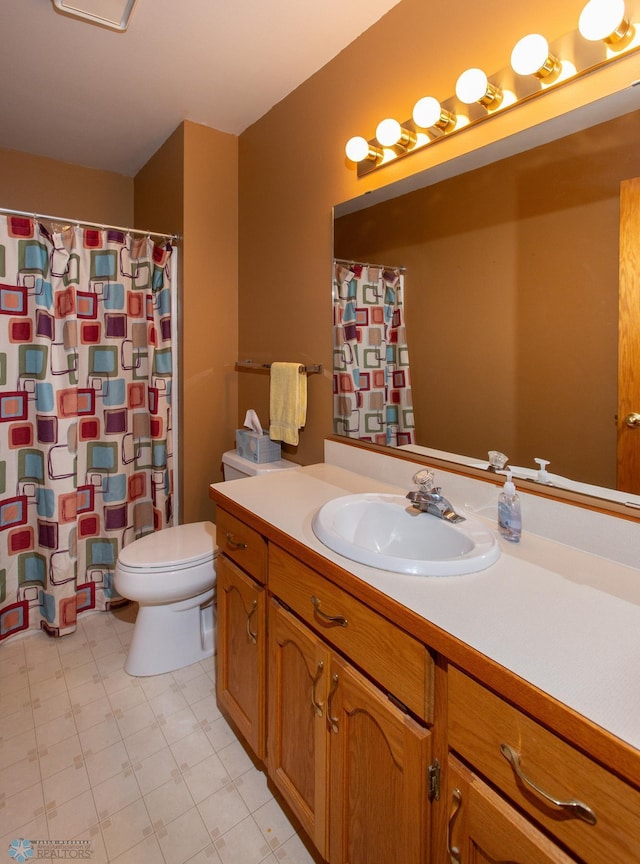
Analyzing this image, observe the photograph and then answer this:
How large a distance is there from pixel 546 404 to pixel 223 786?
1.47 metres

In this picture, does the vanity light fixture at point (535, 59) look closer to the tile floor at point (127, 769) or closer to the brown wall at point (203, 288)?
the brown wall at point (203, 288)

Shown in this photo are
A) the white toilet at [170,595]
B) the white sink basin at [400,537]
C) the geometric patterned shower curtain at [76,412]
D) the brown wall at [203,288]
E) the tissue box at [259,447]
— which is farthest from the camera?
the brown wall at [203,288]

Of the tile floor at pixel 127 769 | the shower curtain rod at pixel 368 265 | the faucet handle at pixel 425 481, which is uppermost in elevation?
the shower curtain rod at pixel 368 265

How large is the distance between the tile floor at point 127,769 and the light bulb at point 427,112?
206 centimetres

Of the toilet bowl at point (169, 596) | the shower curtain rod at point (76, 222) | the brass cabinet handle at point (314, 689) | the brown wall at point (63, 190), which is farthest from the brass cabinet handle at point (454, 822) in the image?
the brown wall at point (63, 190)

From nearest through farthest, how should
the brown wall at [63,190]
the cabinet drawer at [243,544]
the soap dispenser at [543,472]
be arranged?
1. the soap dispenser at [543,472]
2. the cabinet drawer at [243,544]
3. the brown wall at [63,190]

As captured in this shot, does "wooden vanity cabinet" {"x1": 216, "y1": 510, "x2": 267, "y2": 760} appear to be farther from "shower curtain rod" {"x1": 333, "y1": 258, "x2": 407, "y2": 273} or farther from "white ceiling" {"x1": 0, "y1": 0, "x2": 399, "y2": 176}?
"white ceiling" {"x1": 0, "y1": 0, "x2": 399, "y2": 176}

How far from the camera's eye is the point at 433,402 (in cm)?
146

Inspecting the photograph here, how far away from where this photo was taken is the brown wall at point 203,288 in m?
2.29

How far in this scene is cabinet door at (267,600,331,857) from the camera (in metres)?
1.06

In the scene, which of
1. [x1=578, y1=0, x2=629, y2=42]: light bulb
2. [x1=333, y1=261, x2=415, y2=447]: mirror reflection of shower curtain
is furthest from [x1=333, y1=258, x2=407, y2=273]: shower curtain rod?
[x1=578, y1=0, x2=629, y2=42]: light bulb

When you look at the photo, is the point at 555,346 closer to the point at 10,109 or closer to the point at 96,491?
the point at 96,491

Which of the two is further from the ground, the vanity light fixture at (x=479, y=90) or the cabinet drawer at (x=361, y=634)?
the vanity light fixture at (x=479, y=90)

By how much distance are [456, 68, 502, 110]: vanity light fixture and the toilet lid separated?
1736 millimetres
